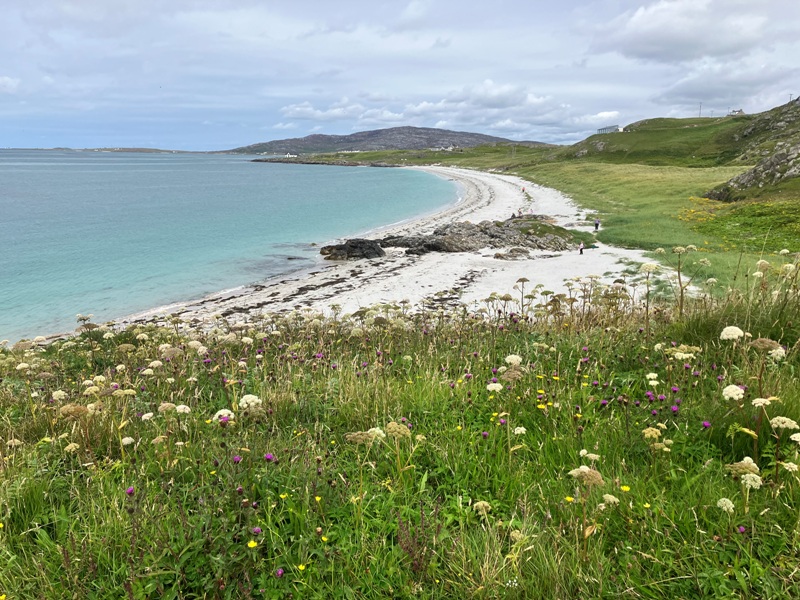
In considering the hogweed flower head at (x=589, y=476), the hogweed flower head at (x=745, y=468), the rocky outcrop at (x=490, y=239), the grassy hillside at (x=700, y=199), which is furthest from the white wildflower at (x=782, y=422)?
the rocky outcrop at (x=490, y=239)

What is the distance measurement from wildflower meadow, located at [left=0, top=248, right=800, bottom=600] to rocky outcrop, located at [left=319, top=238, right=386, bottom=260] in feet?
91.3

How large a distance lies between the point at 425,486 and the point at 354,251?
30.9m

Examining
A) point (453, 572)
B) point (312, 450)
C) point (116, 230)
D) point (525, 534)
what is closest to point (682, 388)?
point (525, 534)

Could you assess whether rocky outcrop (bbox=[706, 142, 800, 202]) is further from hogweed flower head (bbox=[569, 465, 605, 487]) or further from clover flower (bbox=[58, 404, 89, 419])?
clover flower (bbox=[58, 404, 89, 419])

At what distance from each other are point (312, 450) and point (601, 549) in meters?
2.48

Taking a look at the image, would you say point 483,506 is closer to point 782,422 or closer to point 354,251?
point 782,422

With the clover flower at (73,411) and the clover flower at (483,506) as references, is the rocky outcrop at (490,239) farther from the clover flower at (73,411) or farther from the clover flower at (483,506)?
the clover flower at (483,506)

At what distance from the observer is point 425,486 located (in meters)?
4.02

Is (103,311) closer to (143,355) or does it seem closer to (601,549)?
(143,355)

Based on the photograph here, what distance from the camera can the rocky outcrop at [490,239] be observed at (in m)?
33.9

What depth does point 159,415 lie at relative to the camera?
5.16 m

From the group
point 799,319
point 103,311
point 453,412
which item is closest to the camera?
point 453,412

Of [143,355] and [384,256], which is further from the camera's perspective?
[384,256]

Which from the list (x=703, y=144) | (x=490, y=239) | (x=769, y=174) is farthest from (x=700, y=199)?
(x=703, y=144)
